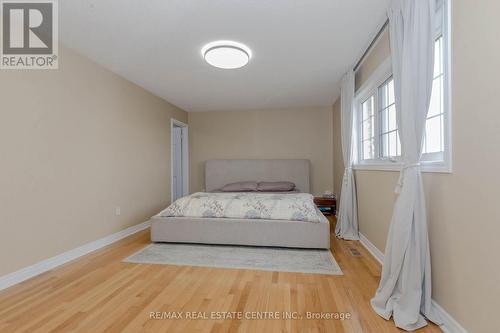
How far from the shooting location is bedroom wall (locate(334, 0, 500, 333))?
110cm

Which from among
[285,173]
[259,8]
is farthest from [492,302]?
[285,173]

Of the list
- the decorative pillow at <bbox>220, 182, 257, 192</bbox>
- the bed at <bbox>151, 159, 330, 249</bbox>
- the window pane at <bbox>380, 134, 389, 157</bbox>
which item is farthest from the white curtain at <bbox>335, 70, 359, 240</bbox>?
the decorative pillow at <bbox>220, 182, 257, 192</bbox>

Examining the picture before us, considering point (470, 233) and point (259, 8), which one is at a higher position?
point (259, 8)

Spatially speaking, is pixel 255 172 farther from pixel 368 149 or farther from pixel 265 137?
pixel 368 149

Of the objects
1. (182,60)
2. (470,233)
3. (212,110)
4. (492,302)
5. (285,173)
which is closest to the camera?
(492,302)

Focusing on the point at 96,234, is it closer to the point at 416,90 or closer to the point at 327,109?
the point at 416,90

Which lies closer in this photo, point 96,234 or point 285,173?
point 96,234

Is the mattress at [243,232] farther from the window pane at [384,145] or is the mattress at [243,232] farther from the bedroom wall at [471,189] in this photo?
the bedroom wall at [471,189]

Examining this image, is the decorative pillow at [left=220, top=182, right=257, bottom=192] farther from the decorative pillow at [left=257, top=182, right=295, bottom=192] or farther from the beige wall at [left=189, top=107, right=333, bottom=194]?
the beige wall at [left=189, top=107, right=333, bottom=194]

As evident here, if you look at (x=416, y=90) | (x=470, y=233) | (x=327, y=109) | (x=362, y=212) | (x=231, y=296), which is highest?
(x=327, y=109)

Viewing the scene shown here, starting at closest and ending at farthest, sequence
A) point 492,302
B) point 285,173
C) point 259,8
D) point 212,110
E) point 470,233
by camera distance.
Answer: point 492,302 < point 470,233 < point 259,8 < point 285,173 < point 212,110

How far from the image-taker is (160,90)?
3895mm

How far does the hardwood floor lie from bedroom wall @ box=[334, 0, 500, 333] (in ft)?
1.19

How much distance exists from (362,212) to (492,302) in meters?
1.89
